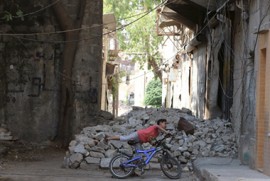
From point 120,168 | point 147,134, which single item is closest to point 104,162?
point 120,168

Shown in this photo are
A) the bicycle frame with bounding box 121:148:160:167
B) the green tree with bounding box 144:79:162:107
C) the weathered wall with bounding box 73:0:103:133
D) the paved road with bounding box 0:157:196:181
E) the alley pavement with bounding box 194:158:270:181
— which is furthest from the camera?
the green tree with bounding box 144:79:162:107

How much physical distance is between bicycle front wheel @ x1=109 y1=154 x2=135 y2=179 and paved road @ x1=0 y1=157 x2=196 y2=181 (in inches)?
6.5

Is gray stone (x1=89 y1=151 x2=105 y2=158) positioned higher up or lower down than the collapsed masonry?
lower down

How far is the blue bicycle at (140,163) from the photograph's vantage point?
11.3 meters

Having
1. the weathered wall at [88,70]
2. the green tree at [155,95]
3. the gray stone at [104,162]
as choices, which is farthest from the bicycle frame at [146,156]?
the green tree at [155,95]

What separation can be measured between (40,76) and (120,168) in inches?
258

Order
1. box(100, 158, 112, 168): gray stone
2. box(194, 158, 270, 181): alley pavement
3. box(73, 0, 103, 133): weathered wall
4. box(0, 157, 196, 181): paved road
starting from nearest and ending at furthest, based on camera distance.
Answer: box(194, 158, 270, 181): alley pavement, box(0, 157, 196, 181): paved road, box(100, 158, 112, 168): gray stone, box(73, 0, 103, 133): weathered wall

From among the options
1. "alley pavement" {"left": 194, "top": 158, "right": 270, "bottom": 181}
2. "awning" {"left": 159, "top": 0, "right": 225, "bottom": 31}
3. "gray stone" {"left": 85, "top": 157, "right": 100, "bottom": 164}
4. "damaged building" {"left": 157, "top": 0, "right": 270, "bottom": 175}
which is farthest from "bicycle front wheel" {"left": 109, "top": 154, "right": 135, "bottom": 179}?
"awning" {"left": 159, "top": 0, "right": 225, "bottom": 31}

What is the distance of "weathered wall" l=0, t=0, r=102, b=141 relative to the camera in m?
16.8

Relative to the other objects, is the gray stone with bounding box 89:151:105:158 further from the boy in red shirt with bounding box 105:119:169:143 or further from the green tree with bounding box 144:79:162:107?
the green tree with bounding box 144:79:162:107

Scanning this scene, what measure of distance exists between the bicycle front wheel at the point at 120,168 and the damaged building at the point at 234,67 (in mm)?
2471

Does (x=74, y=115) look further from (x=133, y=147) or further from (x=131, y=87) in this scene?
(x=131, y=87)

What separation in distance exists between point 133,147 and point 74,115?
5.40 metres

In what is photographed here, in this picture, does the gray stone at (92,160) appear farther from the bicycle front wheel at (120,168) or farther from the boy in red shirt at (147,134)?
the boy in red shirt at (147,134)
